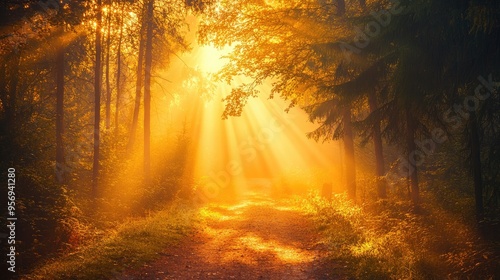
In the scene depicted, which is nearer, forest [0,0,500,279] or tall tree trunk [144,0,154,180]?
forest [0,0,500,279]

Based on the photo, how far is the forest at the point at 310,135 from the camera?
9438 millimetres

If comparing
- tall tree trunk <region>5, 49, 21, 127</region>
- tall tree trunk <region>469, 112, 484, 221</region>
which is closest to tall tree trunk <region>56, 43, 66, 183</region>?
tall tree trunk <region>5, 49, 21, 127</region>

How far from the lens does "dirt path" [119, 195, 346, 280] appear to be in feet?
31.6

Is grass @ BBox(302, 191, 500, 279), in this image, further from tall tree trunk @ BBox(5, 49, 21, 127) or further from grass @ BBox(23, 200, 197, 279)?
tall tree trunk @ BBox(5, 49, 21, 127)

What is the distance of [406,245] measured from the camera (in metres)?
10.7

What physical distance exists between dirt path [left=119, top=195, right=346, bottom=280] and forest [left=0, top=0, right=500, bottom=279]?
0.06m

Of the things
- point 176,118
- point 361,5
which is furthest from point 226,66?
point 176,118

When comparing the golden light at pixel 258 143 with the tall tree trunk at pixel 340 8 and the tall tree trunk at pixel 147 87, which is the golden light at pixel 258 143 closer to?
the tall tree trunk at pixel 147 87

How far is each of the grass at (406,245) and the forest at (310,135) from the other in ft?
0.17

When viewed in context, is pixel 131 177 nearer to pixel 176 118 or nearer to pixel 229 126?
pixel 176 118

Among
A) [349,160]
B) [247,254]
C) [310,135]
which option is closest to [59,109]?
[247,254]

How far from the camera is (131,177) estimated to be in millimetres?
21719

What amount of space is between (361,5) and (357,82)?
8648 mm

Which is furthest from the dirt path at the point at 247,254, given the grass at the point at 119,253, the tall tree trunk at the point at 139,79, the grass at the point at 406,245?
the tall tree trunk at the point at 139,79
